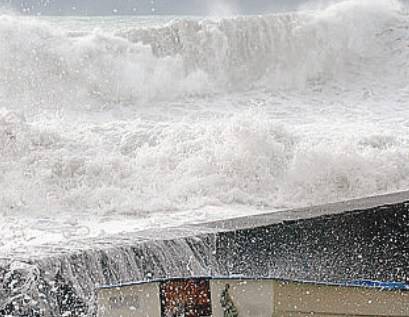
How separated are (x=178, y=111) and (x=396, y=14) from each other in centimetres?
549

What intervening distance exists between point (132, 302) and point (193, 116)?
266 inches

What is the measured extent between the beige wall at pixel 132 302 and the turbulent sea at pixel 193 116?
3.72 feet

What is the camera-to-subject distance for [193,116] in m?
9.22

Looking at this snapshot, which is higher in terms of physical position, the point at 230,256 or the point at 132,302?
the point at 230,256

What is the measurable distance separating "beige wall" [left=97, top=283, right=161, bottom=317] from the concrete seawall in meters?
0.08

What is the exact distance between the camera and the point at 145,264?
298 cm

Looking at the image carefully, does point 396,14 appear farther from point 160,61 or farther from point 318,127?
point 318,127

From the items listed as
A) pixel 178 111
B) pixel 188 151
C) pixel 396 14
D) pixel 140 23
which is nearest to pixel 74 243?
pixel 188 151

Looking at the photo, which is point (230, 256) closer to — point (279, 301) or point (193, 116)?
point (279, 301)

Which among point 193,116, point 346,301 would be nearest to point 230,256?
point 346,301

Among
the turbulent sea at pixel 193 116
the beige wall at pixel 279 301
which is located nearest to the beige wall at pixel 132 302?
the beige wall at pixel 279 301

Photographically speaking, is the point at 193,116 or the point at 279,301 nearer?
the point at 279,301

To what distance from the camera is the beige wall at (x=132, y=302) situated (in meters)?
2.51

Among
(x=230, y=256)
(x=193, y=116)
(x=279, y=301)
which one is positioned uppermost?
(x=193, y=116)
